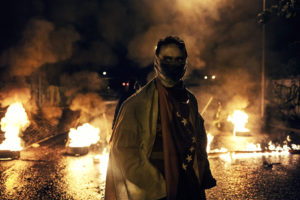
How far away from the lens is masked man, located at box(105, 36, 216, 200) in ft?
5.54

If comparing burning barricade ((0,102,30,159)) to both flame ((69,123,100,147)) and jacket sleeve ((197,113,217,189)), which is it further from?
jacket sleeve ((197,113,217,189))

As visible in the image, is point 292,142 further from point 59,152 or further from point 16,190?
point 16,190

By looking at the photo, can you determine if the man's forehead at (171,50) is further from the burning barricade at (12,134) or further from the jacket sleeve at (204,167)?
the burning barricade at (12,134)

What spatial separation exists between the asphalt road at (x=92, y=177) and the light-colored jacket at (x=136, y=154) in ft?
9.71

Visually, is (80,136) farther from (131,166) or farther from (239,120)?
(239,120)

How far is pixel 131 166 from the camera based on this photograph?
65.7 inches

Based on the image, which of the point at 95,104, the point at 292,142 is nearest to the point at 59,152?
the point at 95,104

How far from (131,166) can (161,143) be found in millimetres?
349

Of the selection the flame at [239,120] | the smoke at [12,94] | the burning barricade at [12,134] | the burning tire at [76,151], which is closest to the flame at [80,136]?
the burning tire at [76,151]

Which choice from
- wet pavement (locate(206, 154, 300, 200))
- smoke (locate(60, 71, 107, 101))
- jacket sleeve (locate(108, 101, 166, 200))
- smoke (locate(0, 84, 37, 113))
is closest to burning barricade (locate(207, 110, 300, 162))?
wet pavement (locate(206, 154, 300, 200))

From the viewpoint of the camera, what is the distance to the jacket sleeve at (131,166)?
5.41ft

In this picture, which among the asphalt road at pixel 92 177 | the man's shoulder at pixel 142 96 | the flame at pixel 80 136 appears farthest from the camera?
the flame at pixel 80 136

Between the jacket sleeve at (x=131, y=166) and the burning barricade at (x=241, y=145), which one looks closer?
the jacket sleeve at (x=131, y=166)

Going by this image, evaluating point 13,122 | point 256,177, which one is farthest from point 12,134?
point 256,177
